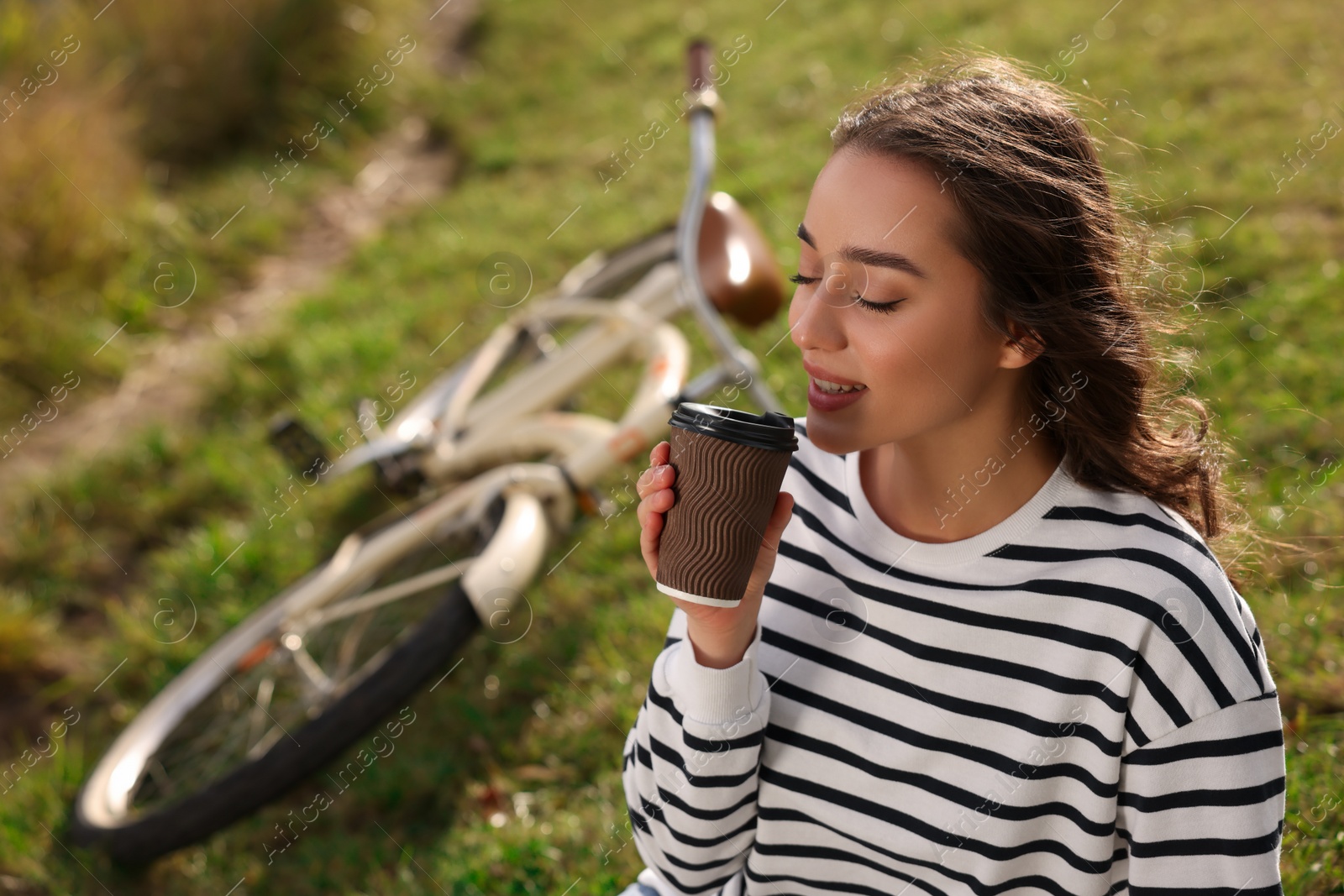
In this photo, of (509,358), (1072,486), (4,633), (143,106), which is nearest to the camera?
(1072,486)

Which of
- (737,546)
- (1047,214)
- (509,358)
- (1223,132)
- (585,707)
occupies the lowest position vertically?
(1223,132)

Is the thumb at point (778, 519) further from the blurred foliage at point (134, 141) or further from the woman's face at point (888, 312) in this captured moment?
the blurred foliage at point (134, 141)

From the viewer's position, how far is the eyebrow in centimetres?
147

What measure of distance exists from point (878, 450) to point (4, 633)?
343 cm

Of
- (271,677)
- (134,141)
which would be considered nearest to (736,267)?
(271,677)

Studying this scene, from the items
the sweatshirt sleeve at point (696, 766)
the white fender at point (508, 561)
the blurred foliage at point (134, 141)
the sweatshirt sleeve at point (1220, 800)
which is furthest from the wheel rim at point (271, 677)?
the blurred foliage at point (134, 141)

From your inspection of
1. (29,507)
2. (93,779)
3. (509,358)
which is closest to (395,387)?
(509,358)

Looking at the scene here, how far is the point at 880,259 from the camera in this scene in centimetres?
149

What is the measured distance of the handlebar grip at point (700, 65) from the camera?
285 centimetres

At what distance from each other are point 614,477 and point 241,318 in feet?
9.91

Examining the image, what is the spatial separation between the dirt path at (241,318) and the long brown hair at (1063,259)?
434cm

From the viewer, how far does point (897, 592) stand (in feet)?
5.35

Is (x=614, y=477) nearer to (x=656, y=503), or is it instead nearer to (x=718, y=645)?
(x=718, y=645)

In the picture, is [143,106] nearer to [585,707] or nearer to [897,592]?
[585,707]
